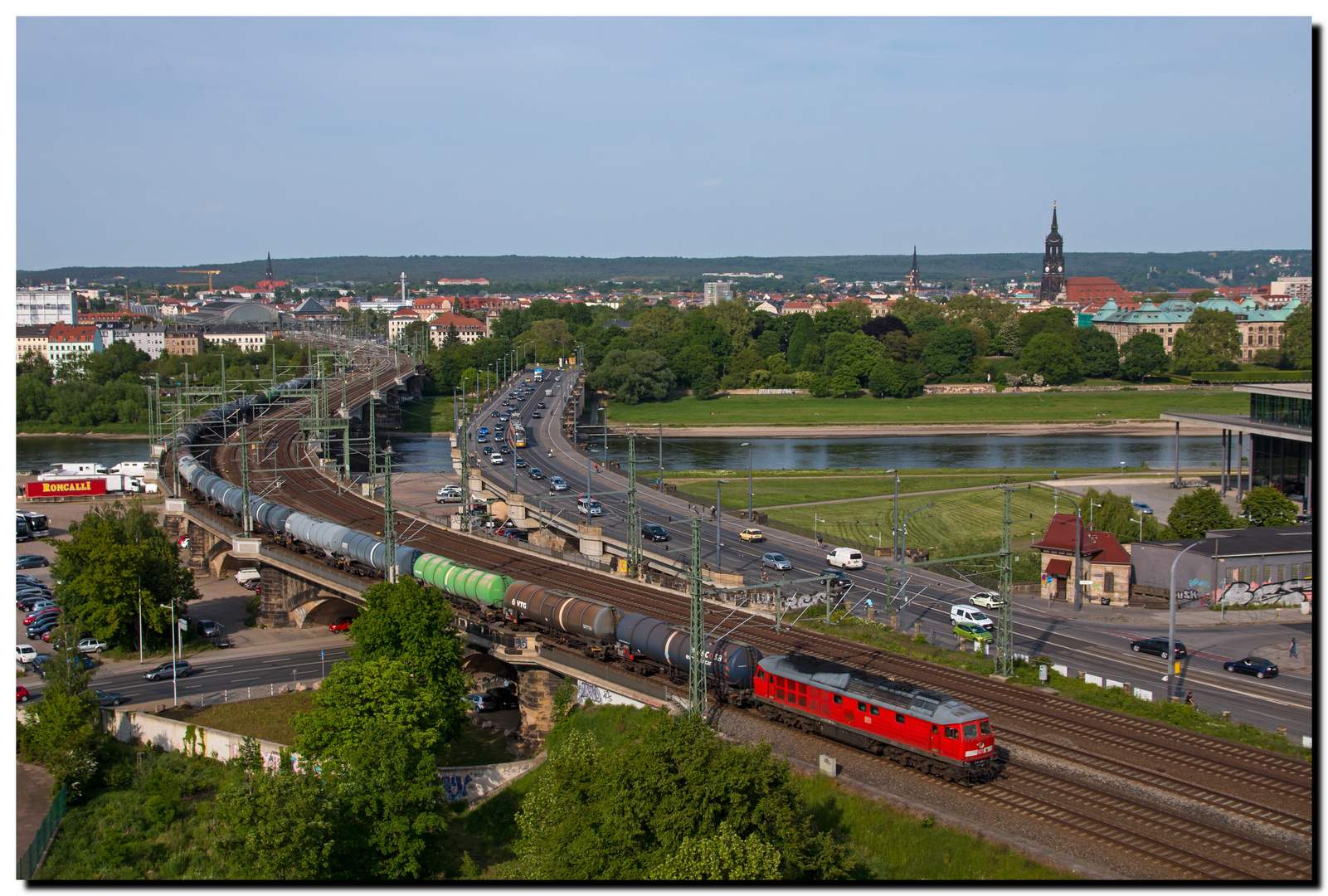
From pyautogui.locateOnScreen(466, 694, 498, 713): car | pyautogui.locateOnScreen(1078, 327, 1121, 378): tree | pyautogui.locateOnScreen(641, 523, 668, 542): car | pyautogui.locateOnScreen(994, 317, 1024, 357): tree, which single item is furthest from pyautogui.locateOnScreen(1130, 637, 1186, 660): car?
pyautogui.locateOnScreen(994, 317, 1024, 357): tree

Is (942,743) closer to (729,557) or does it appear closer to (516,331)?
(729,557)

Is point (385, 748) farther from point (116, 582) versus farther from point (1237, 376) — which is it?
point (1237, 376)

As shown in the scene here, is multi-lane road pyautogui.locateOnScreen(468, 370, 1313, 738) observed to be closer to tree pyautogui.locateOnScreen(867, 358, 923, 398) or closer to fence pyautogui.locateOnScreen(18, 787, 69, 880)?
fence pyautogui.locateOnScreen(18, 787, 69, 880)

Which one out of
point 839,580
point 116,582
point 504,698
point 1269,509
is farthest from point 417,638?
point 1269,509

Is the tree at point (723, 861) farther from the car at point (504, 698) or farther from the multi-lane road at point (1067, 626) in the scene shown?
the car at point (504, 698)

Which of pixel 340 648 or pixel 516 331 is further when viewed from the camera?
pixel 516 331

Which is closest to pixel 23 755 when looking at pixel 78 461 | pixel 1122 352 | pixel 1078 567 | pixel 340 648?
pixel 340 648

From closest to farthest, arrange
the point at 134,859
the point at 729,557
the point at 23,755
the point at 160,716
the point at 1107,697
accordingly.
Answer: the point at 134,859 → the point at 1107,697 → the point at 23,755 → the point at 160,716 → the point at 729,557
